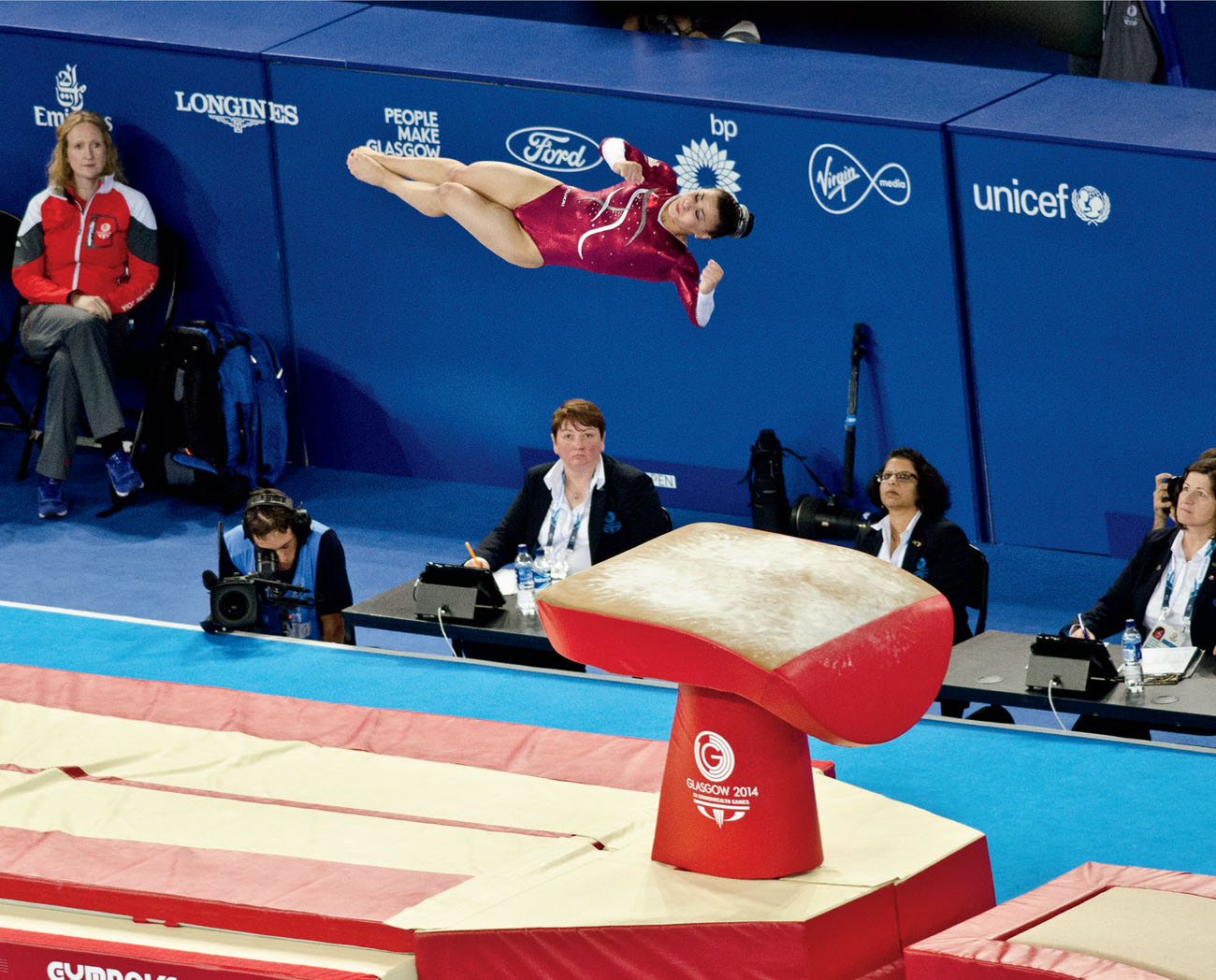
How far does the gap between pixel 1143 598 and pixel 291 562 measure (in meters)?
2.58

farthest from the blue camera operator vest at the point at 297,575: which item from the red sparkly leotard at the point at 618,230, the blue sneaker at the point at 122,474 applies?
the blue sneaker at the point at 122,474

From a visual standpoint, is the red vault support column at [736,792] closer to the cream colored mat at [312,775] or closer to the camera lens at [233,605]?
the cream colored mat at [312,775]

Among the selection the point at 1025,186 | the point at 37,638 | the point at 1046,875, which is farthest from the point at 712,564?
the point at 1025,186

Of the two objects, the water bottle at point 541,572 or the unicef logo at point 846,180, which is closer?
the water bottle at point 541,572

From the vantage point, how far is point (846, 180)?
7746mm

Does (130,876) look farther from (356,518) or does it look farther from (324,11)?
(324,11)

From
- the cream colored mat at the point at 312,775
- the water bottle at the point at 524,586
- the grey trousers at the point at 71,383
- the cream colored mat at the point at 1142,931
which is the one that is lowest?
the cream colored mat at the point at 1142,931

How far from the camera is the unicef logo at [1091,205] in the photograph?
7.28m

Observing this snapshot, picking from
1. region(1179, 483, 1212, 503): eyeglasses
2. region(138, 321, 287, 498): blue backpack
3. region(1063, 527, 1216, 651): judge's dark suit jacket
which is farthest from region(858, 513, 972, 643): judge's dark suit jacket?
region(138, 321, 287, 498): blue backpack

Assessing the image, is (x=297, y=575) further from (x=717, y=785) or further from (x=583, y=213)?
(x=717, y=785)

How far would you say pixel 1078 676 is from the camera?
5262 mm

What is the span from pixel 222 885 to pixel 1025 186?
4.70 m

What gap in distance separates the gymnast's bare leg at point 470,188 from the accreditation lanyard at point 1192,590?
2957mm

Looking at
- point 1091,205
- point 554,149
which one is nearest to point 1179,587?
point 1091,205
